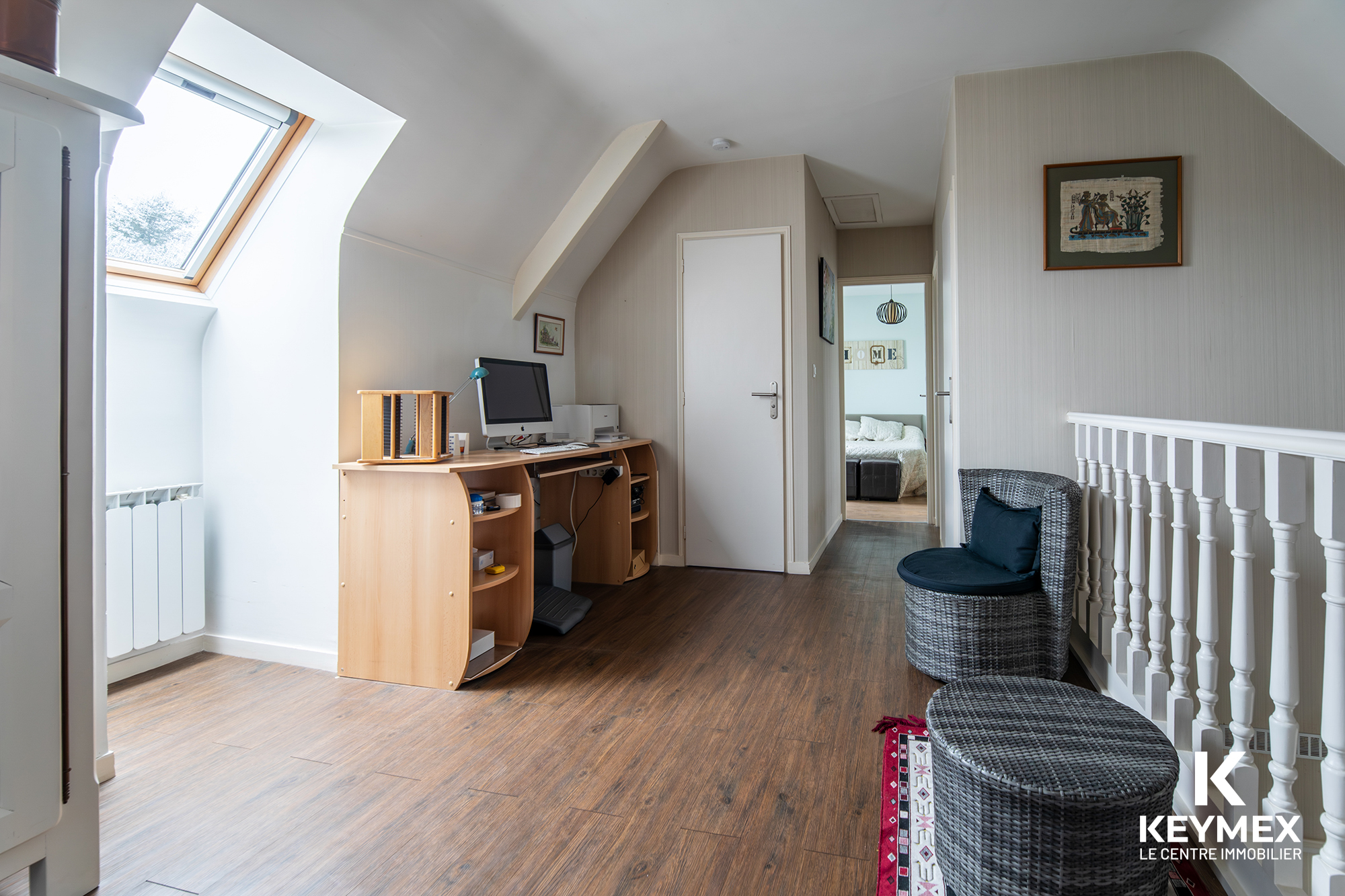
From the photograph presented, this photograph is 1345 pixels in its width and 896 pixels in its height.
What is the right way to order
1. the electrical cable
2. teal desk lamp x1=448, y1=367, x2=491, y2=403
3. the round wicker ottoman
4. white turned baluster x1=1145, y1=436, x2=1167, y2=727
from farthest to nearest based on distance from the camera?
the electrical cable < teal desk lamp x1=448, y1=367, x2=491, y2=403 < white turned baluster x1=1145, y1=436, x2=1167, y2=727 < the round wicker ottoman

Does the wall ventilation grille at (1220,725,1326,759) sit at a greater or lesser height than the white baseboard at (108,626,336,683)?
lesser

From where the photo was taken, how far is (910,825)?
161 centimetres

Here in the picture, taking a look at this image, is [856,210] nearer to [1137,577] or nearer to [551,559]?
[551,559]

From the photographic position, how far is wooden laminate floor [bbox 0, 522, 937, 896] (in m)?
1.47

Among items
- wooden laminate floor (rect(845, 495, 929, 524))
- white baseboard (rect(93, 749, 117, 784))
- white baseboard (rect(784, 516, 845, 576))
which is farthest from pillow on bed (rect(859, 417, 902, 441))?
white baseboard (rect(93, 749, 117, 784))

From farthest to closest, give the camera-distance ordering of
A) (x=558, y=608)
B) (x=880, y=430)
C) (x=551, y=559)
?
(x=880, y=430), (x=551, y=559), (x=558, y=608)

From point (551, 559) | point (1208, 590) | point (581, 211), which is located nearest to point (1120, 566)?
point (1208, 590)

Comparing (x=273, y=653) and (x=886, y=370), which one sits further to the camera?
(x=886, y=370)

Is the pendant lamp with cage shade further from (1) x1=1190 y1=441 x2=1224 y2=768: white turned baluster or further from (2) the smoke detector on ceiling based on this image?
(1) x1=1190 y1=441 x2=1224 y2=768: white turned baluster

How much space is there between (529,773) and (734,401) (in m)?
2.59

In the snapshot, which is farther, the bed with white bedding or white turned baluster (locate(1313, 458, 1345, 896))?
the bed with white bedding

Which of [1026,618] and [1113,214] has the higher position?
[1113,214]

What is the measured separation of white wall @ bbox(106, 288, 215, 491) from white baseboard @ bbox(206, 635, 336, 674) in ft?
2.24

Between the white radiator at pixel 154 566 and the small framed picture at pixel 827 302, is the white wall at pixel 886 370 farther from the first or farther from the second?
the white radiator at pixel 154 566
